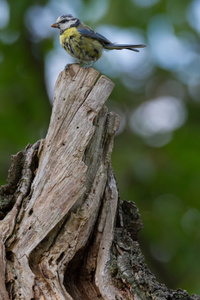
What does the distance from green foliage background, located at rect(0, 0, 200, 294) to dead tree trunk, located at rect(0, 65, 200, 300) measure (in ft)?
11.0

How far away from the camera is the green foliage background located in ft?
21.3

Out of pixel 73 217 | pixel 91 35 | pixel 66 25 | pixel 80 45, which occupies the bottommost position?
pixel 73 217

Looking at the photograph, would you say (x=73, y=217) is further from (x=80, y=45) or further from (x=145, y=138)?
(x=145, y=138)

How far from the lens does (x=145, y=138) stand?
701 centimetres

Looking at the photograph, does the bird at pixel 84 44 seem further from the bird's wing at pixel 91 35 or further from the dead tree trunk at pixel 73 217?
the dead tree trunk at pixel 73 217

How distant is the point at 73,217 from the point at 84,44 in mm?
1787

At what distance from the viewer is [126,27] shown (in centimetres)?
677

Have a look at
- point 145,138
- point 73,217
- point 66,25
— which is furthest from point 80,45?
point 145,138

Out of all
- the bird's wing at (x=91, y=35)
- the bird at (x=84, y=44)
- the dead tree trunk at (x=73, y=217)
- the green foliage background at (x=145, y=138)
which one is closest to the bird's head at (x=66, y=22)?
the bird at (x=84, y=44)

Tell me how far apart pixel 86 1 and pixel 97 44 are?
3.16m

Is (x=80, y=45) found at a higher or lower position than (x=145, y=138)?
lower

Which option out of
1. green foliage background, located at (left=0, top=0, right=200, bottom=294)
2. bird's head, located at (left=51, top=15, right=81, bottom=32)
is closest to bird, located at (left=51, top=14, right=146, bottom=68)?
bird's head, located at (left=51, top=15, right=81, bottom=32)

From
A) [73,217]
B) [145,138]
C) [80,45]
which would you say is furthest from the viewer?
[145,138]

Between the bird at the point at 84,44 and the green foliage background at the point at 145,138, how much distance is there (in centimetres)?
240
